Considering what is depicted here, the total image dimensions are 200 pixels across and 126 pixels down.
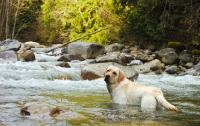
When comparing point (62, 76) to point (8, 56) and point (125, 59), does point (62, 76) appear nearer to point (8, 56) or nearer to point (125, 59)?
point (8, 56)

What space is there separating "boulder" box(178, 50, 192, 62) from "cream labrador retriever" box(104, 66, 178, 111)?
468 inches

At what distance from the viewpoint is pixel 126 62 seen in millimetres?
18312

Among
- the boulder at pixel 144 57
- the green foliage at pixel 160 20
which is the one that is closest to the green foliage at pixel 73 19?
the green foliage at pixel 160 20

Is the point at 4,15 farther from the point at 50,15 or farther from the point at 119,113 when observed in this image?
the point at 119,113

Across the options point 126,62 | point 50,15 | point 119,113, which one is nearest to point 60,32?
point 50,15

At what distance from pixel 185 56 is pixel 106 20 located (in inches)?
405

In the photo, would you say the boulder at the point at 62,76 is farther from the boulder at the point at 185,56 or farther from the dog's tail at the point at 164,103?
the boulder at the point at 185,56

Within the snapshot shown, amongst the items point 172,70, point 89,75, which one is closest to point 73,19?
point 172,70

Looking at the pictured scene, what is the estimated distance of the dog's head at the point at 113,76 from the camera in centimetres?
676

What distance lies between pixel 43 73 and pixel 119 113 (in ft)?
24.0

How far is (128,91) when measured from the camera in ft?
22.1

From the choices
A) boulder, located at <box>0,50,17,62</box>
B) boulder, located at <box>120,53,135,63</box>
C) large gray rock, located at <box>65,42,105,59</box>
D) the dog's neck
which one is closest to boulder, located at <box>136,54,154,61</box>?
boulder, located at <box>120,53,135,63</box>

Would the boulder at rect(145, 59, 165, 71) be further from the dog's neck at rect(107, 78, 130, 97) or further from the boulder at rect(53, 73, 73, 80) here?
the dog's neck at rect(107, 78, 130, 97)

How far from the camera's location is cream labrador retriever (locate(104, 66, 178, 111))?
6238 mm
